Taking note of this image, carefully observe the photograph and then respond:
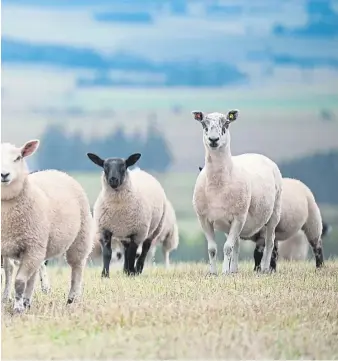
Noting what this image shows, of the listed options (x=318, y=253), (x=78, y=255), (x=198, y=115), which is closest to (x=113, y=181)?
(x=198, y=115)

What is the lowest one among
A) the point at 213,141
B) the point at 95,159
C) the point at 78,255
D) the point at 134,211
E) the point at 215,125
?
the point at 78,255

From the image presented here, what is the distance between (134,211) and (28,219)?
390 centimetres

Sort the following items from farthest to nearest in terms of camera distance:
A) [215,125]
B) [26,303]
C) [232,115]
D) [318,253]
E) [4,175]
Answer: [318,253]
[232,115]
[215,125]
[26,303]
[4,175]

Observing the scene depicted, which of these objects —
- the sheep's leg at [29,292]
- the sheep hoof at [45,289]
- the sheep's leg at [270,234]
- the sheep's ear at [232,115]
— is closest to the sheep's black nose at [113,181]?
the sheep's ear at [232,115]

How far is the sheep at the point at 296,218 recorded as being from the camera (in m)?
11.5

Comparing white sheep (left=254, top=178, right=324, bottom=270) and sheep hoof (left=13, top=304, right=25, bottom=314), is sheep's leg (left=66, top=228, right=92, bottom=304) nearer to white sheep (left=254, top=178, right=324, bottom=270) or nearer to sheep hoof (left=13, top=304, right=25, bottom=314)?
sheep hoof (left=13, top=304, right=25, bottom=314)

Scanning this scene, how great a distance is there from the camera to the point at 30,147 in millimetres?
6984

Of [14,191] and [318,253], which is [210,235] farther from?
[14,191]

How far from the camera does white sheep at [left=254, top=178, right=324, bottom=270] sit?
454 inches

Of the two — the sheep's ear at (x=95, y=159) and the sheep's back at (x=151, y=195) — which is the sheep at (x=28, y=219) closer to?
the sheep's ear at (x=95, y=159)

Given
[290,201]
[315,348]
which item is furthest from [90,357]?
[290,201]

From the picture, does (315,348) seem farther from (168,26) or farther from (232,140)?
(232,140)

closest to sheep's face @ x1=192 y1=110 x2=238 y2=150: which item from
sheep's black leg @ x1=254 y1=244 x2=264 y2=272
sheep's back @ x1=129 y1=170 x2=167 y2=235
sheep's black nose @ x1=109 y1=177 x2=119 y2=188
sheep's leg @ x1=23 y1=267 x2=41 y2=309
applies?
sheep's black nose @ x1=109 y1=177 x2=119 y2=188

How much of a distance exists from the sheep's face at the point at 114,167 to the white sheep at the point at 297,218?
64.7 inches
